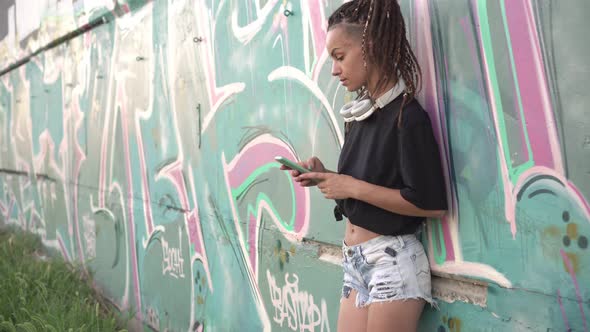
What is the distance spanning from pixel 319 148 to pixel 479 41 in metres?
1.01

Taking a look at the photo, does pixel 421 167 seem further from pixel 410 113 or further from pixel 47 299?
pixel 47 299

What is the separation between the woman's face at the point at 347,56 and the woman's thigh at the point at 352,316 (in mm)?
761

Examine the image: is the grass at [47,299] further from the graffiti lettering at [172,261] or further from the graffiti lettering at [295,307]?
the graffiti lettering at [295,307]

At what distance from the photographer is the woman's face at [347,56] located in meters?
2.07

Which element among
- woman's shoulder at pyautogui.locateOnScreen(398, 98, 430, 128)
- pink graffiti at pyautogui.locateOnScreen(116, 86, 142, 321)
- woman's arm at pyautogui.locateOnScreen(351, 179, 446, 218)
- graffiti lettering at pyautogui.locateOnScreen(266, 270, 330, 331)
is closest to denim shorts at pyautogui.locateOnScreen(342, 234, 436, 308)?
woman's arm at pyautogui.locateOnScreen(351, 179, 446, 218)

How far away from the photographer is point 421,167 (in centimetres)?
194

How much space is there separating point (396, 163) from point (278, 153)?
117 centimetres

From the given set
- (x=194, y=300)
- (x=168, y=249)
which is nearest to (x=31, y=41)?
(x=168, y=249)

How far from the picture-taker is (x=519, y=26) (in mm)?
1820

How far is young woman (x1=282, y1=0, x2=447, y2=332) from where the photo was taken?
1970mm

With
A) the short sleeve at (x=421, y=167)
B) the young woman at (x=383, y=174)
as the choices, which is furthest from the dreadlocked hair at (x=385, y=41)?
Answer: the short sleeve at (x=421, y=167)

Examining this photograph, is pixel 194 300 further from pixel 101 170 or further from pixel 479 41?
pixel 479 41

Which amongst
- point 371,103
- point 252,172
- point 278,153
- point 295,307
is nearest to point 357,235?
point 371,103

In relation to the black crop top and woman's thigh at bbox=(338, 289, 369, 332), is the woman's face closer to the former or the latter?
the black crop top
